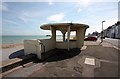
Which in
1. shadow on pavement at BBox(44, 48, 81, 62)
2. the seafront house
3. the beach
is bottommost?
shadow on pavement at BBox(44, 48, 81, 62)

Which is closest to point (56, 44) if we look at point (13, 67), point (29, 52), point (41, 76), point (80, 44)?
point (80, 44)

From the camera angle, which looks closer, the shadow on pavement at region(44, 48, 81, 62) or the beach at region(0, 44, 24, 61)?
the shadow on pavement at region(44, 48, 81, 62)

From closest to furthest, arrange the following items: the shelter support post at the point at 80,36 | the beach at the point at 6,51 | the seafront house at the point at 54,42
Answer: the beach at the point at 6,51, the seafront house at the point at 54,42, the shelter support post at the point at 80,36

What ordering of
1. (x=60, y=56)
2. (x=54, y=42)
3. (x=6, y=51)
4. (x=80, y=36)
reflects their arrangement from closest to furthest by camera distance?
(x=60, y=56) → (x=6, y=51) → (x=54, y=42) → (x=80, y=36)

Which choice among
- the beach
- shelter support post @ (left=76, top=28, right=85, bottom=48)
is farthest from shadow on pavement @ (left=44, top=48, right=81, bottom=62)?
shelter support post @ (left=76, top=28, right=85, bottom=48)

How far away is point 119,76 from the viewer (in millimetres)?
5285

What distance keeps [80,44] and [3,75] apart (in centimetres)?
1197

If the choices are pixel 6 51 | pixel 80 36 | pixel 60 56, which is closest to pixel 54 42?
pixel 80 36

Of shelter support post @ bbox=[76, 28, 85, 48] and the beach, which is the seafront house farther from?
the beach

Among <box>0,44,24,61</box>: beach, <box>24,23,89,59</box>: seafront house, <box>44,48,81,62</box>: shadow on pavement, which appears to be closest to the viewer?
<box>44,48,81,62</box>: shadow on pavement

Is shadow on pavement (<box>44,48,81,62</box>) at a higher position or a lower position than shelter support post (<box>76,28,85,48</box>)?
lower

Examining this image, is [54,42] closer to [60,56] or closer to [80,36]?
[80,36]

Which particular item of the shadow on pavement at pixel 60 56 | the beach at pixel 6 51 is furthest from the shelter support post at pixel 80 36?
the beach at pixel 6 51

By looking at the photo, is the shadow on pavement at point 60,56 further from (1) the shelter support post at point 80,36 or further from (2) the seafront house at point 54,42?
(1) the shelter support post at point 80,36
